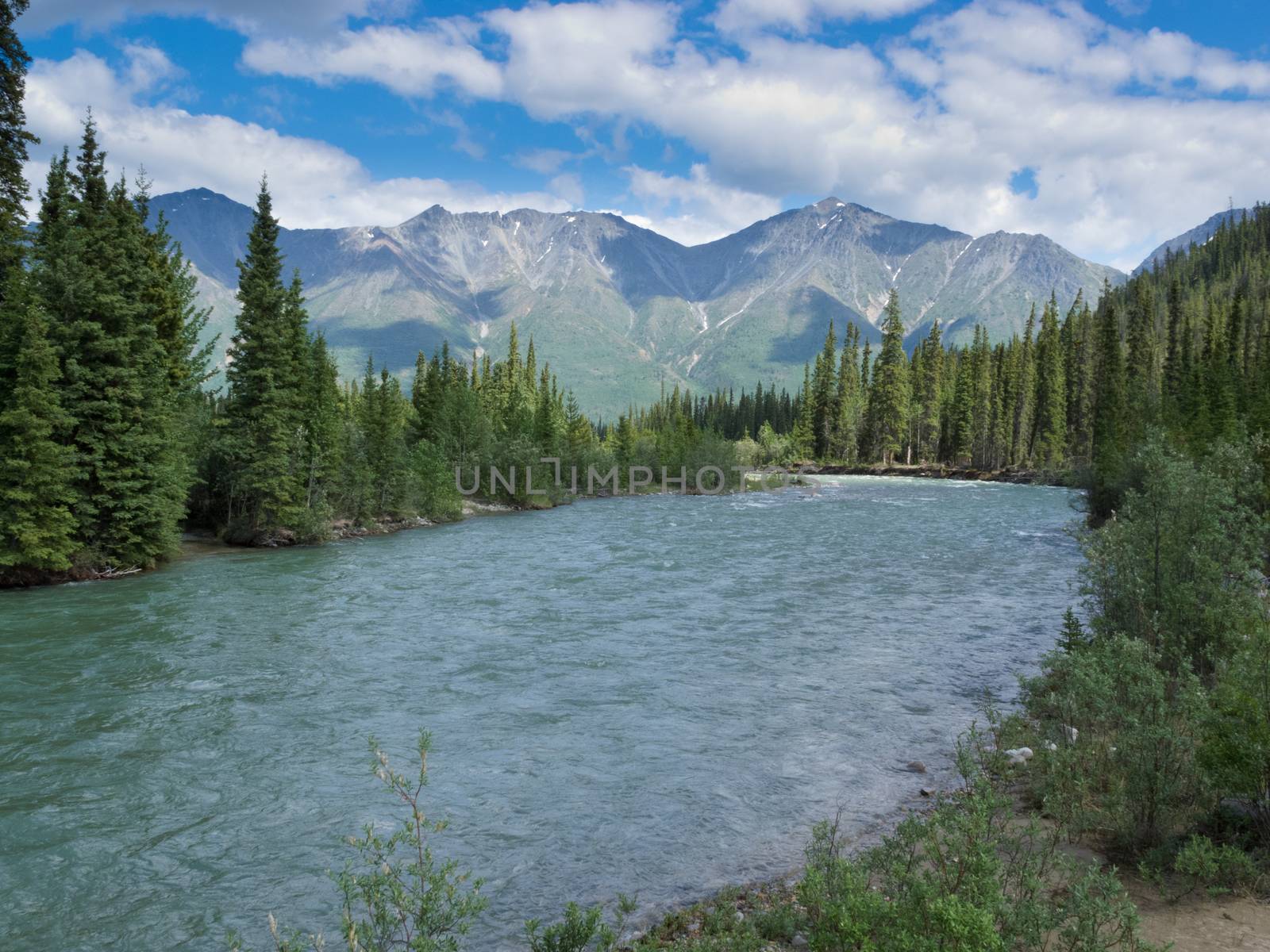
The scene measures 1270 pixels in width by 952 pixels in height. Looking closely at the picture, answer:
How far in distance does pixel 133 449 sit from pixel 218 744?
21088 mm

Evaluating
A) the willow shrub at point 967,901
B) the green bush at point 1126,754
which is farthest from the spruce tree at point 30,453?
the green bush at point 1126,754

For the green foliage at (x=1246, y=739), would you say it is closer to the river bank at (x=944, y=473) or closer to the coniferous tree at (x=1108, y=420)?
the coniferous tree at (x=1108, y=420)

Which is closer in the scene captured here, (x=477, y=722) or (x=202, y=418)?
(x=477, y=722)

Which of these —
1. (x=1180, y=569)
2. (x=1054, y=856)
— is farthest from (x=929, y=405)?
(x=1054, y=856)

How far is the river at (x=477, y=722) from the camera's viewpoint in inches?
359

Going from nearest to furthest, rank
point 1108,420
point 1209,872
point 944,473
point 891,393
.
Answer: point 1209,872 < point 1108,420 < point 944,473 < point 891,393

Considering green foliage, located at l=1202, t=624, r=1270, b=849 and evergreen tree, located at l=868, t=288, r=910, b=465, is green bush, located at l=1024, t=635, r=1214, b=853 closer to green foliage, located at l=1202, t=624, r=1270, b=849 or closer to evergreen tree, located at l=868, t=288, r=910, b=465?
green foliage, located at l=1202, t=624, r=1270, b=849

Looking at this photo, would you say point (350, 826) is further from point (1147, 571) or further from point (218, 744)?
point (1147, 571)

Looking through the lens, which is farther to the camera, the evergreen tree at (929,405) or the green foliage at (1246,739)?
the evergreen tree at (929,405)

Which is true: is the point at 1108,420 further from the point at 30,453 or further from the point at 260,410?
the point at 30,453

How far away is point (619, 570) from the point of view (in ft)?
108

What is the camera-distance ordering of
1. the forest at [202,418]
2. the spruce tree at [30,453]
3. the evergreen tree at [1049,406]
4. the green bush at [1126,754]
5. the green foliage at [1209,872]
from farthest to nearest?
the evergreen tree at [1049,406] → the forest at [202,418] → the spruce tree at [30,453] → the green bush at [1126,754] → the green foliage at [1209,872]

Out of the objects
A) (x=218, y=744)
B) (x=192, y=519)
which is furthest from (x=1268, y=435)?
(x=192, y=519)

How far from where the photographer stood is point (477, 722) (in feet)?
47.7
